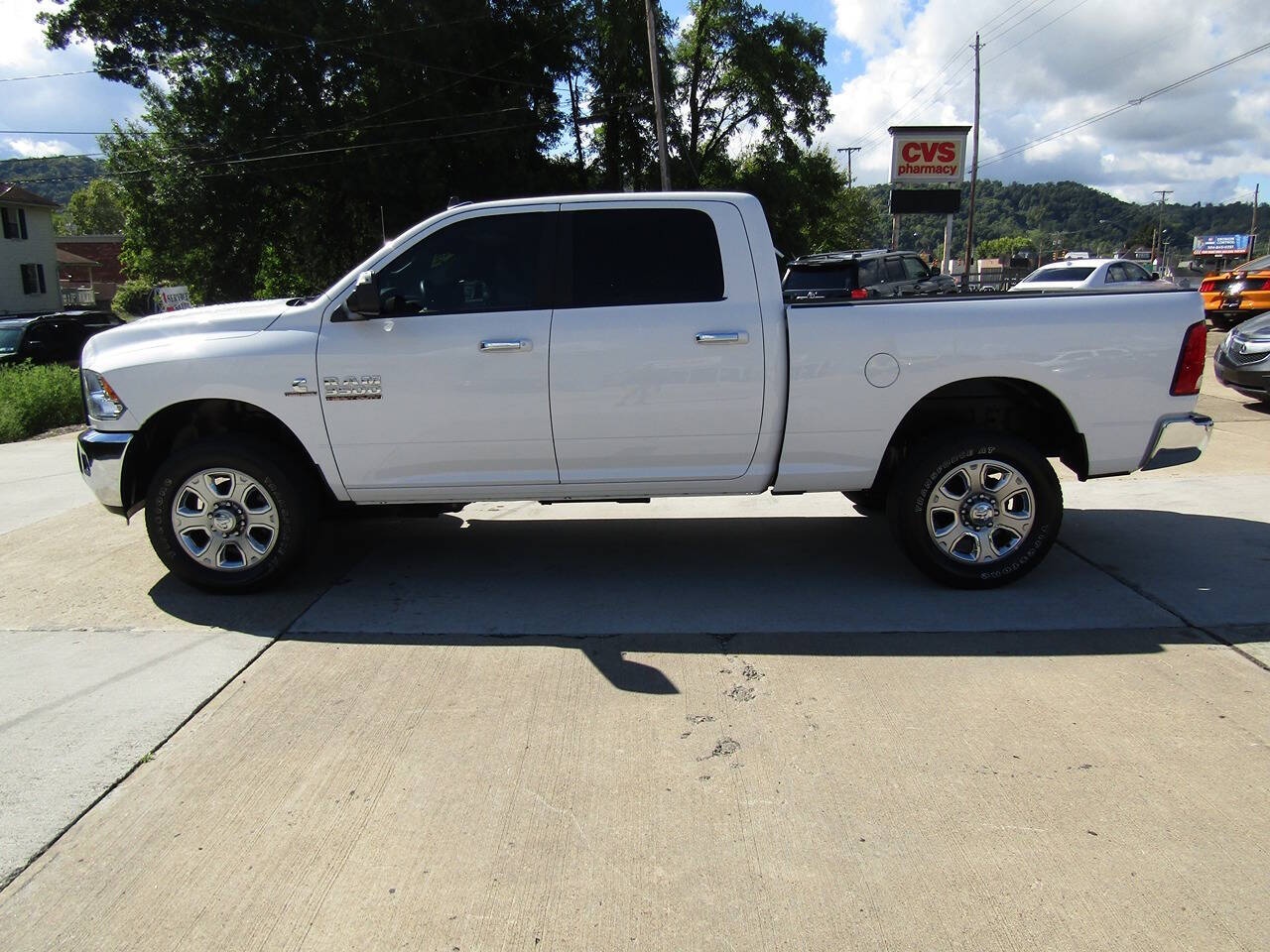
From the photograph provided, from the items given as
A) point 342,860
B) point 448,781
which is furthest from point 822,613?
point 342,860

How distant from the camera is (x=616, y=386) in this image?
4.99m

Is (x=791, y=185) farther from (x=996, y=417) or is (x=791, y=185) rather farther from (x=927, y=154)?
(x=996, y=417)

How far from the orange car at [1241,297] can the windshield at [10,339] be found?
889 inches

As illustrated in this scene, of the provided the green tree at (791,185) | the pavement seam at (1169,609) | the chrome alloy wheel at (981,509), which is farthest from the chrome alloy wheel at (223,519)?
the green tree at (791,185)

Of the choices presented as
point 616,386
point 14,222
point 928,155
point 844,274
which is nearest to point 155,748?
point 616,386

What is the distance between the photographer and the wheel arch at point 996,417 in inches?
203

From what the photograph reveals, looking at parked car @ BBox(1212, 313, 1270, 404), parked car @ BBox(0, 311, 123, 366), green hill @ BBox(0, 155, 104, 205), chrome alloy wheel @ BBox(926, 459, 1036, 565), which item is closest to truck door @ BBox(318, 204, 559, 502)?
chrome alloy wheel @ BBox(926, 459, 1036, 565)

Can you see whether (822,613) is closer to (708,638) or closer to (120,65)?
(708,638)

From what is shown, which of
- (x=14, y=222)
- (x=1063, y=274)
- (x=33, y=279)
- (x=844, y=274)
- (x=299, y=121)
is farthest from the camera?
(x=33, y=279)

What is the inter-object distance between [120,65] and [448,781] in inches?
1342

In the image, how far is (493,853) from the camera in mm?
3004

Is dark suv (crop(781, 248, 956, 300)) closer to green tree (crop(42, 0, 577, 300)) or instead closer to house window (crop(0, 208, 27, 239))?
green tree (crop(42, 0, 577, 300))

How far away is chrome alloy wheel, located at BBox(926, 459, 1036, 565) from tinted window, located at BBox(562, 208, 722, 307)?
5.23ft

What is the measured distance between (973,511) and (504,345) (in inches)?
102
